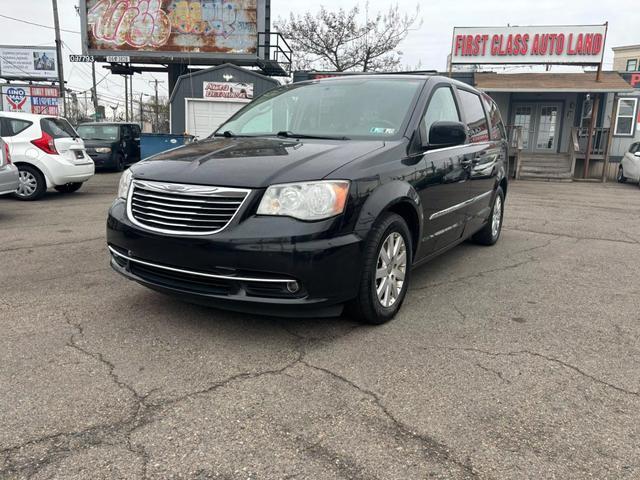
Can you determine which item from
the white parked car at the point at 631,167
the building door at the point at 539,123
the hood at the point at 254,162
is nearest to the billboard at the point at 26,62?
the building door at the point at 539,123

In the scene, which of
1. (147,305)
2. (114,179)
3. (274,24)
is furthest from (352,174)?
(274,24)

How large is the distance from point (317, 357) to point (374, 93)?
2.30 m

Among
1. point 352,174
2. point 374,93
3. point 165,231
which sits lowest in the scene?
point 165,231

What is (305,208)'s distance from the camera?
307 cm

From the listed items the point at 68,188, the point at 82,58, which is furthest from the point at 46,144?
the point at 82,58

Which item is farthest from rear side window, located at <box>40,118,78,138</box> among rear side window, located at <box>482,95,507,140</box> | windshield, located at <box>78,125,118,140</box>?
rear side window, located at <box>482,95,507,140</box>

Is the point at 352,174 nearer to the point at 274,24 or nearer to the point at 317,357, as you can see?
A: the point at 317,357

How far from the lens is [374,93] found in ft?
14.2

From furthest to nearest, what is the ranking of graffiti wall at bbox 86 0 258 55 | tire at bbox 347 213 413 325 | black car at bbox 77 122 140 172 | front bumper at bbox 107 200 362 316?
graffiti wall at bbox 86 0 258 55 < black car at bbox 77 122 140 172 < tire at bbox 347 213 413 325 < front bumper at bbox 107 200 362 316

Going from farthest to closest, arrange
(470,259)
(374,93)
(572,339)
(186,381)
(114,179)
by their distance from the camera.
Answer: (114,179) < (470,259) < (374,93) < (572,339) < (186,381)

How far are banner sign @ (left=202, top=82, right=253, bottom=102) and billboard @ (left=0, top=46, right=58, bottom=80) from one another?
3160cm

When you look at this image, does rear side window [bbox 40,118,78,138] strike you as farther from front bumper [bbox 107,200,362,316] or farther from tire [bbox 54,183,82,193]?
front bumper [bbox 107,200,362,316]

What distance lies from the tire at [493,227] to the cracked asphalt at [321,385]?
144 centimetres

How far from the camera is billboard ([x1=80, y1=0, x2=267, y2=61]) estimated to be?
23.1 metres
